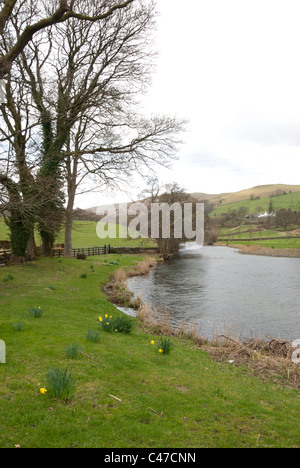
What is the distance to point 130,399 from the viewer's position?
16.6 feet

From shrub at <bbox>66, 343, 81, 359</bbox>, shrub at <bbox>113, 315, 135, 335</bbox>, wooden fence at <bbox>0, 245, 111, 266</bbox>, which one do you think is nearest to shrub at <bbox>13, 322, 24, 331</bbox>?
shrub at <bbox>66, 343, 81, 359</bbox>

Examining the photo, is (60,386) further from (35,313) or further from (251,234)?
(251,234)

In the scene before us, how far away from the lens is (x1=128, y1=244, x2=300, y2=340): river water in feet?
45.3

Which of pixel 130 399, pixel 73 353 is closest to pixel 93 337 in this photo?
pixel 73 353

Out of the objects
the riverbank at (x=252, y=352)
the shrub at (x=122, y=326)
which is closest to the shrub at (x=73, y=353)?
the shrub at (x=122, y=326)

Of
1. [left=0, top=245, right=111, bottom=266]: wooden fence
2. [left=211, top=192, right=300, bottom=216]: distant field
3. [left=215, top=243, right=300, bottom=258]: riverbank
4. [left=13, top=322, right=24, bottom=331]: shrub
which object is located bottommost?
[left=215, top=243, right=300, bottom=258]: riverbank

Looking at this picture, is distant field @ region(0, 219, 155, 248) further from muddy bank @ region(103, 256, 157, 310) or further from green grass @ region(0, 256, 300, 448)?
green grass @ region(0, 256, 300, 448)

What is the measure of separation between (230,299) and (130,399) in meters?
15.8

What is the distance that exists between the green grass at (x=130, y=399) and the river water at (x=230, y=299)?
4.41m

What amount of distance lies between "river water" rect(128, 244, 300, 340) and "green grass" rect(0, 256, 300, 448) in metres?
4.41

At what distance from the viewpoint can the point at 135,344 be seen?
8398 millimetres

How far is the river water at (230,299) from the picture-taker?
13820mm

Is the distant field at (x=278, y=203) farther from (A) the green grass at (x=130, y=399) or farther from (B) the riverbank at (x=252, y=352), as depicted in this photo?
(A) the green grass at (x=130, y=399)

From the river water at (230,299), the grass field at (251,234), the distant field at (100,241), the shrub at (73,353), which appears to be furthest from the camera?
the grass field at (251,234)
